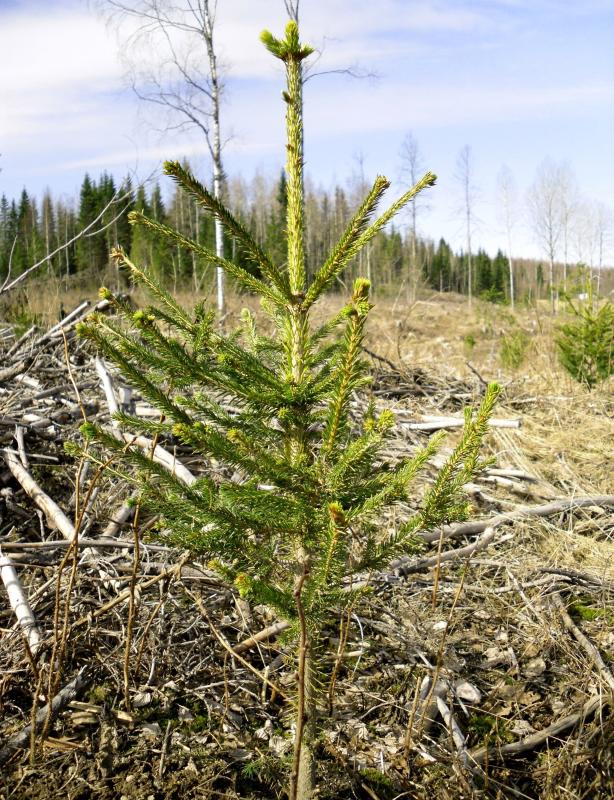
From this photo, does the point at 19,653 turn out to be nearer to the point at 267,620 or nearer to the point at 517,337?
the point at 267,620

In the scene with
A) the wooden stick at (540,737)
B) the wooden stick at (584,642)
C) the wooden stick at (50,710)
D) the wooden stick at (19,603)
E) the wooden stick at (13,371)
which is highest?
the wooden stick at (13,371)

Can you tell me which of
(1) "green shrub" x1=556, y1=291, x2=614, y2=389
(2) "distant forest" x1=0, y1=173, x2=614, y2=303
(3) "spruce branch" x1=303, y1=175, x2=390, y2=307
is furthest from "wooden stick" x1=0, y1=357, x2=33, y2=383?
(2) "distant forest" x1=0, y1=173, x2=614, y2=303

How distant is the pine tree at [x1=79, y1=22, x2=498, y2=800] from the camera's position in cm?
186

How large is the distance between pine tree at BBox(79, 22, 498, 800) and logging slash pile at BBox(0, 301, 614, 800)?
0.33 metres

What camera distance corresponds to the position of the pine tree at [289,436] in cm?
186

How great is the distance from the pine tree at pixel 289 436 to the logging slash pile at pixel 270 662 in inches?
12.9

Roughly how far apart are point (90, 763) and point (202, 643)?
0.78 metres

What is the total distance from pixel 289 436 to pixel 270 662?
1550 mm

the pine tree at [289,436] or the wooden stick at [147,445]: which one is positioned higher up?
the pine tree at [289,436]

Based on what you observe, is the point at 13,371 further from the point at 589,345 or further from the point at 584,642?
the point at 589,345

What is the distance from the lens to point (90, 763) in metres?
2.42

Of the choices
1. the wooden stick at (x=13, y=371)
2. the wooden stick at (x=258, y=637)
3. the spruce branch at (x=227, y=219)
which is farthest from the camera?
the wooden stick at (x=13, y=371)

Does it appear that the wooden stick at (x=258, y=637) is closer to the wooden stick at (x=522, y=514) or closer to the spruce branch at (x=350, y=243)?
the wooden stick at (x=522, y=514)

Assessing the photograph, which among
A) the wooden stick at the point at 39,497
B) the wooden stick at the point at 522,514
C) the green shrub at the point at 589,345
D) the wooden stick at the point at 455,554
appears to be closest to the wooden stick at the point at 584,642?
the wooden stick at the point at 455,554
